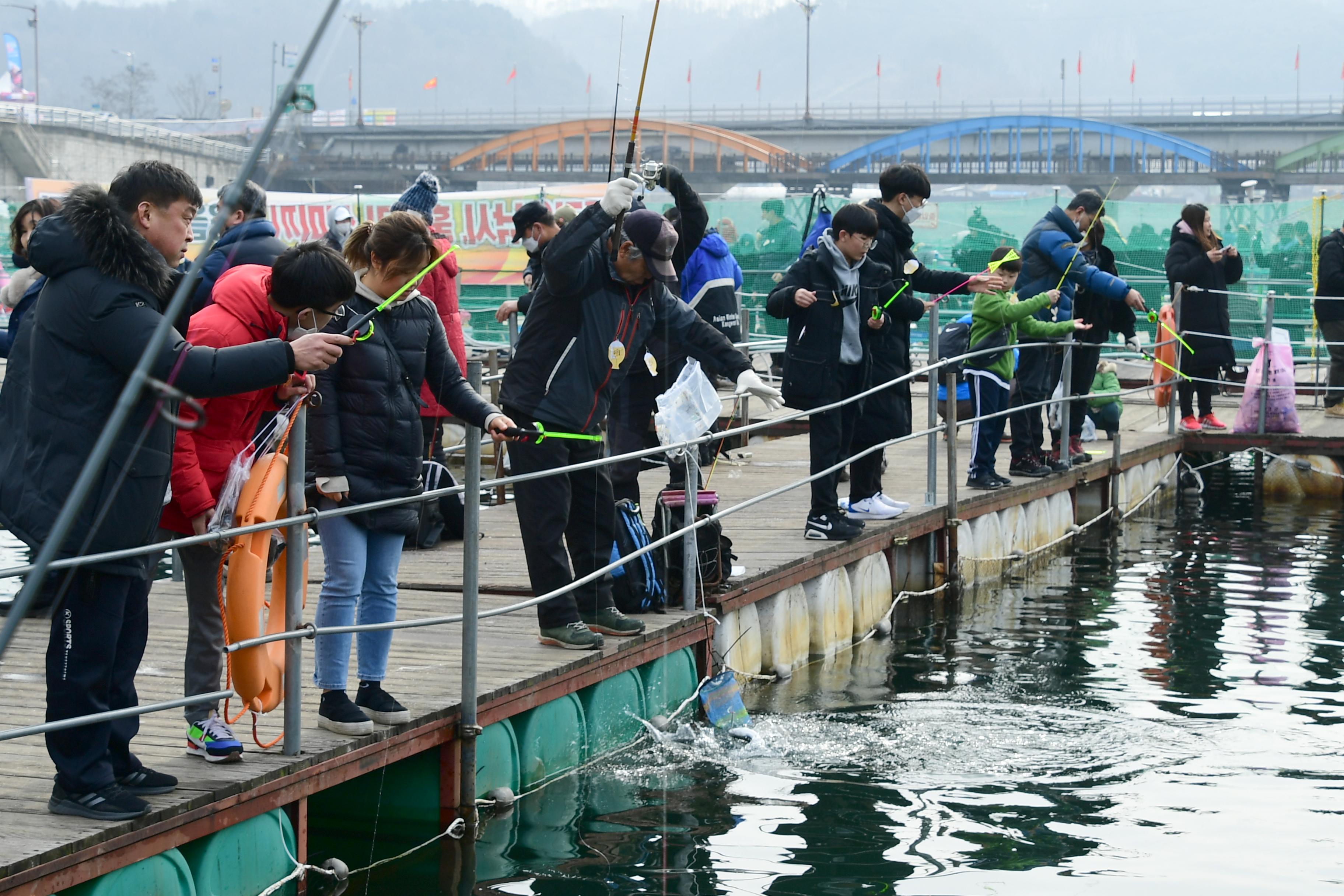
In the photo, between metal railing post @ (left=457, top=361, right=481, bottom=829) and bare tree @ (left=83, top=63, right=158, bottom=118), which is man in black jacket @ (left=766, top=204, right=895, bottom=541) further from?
bare tree @ (left=83, top=63, right=158, bottom=118)

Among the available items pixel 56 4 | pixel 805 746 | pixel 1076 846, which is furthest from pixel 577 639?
pixel 56 4

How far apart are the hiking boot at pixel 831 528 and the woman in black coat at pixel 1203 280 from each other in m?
5.41

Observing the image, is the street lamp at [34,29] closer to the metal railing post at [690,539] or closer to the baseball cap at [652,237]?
the baseball cap at [652,237]

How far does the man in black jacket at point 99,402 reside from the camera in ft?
12.5

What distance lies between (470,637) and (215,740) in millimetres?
980

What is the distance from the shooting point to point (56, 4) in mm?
3020

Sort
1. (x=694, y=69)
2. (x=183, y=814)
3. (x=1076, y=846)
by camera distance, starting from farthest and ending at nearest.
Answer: (x=694, y=69), (x=1076, y=846), (x=183, y=814)

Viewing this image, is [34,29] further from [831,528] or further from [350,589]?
[831,528]

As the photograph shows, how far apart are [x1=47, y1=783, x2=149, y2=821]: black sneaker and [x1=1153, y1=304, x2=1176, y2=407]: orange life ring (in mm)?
10898

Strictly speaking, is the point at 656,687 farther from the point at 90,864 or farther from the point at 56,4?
the point at 56,4

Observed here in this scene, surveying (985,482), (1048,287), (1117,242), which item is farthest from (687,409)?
(1117,242)

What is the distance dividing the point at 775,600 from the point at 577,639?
196 centimetres

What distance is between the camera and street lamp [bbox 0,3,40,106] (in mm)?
3264

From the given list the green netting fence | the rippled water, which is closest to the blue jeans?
the rippled water
